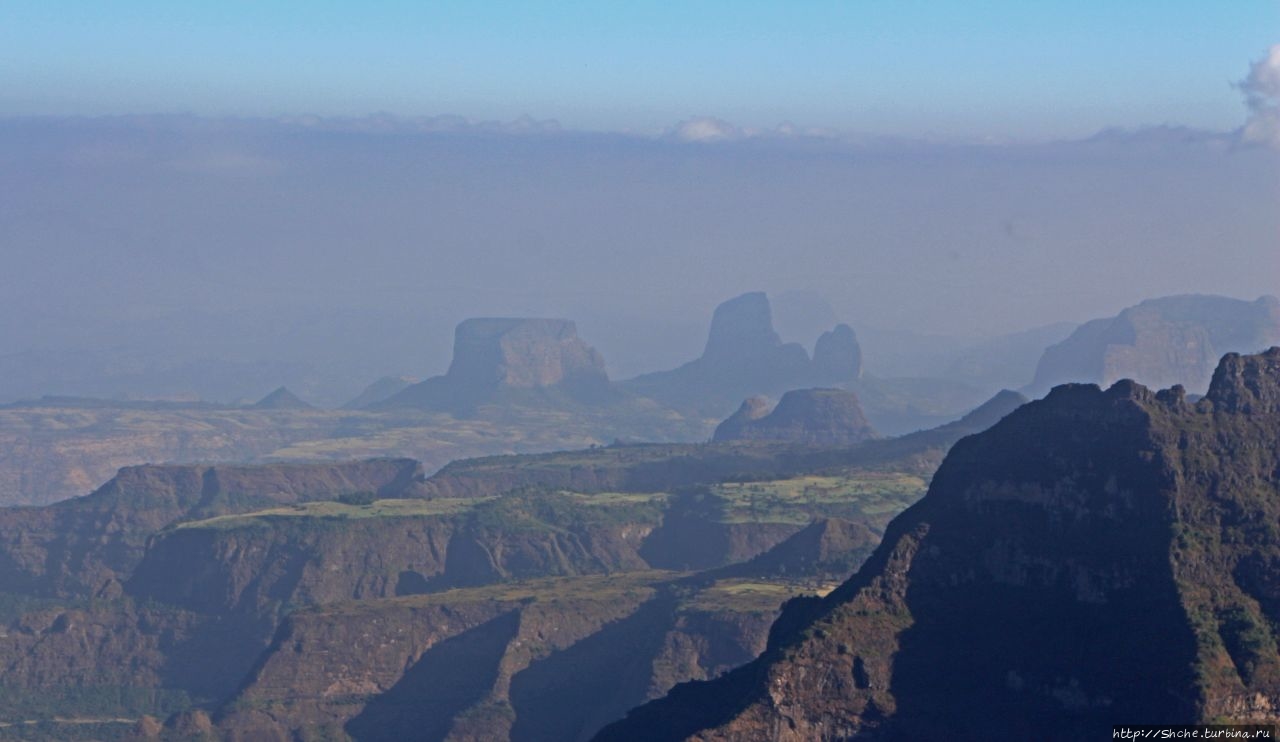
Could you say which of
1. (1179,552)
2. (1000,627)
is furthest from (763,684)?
(1179,552)

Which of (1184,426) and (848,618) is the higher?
(1184,426)

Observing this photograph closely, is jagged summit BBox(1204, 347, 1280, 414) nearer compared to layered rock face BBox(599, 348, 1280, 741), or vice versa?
layered rock face BBox(599, 348, 1280, 741)

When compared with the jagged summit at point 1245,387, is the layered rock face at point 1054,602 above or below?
below

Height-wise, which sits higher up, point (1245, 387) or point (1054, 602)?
point (1245, 387)

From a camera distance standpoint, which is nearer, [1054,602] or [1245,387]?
[1054,602]

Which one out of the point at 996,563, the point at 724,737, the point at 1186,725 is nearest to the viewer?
the point at 1186,725

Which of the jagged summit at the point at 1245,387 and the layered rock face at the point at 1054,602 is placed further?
the jagged summit at the point at 1245,387

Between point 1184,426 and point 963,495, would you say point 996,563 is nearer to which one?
point 963,495

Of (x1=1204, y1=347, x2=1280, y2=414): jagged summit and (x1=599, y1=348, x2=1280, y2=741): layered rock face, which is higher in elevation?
(x1=1204, y1=347, x2=1280, y2=414): jagged summit
